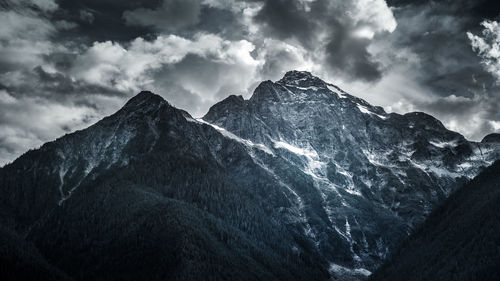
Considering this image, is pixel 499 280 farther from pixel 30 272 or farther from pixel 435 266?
pixel 30 272

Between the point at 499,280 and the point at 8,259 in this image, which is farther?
the point at 8,259

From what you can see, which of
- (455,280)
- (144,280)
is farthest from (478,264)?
(144,280)

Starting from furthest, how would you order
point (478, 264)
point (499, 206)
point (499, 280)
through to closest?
point (499, 206), point (478, 264), point (499, 280)

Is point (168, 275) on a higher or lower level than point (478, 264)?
lower

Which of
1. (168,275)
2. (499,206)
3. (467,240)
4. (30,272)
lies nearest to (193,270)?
(168,275)

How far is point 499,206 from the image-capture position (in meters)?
195

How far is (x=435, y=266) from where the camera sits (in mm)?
197125

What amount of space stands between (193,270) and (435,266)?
98825 mm

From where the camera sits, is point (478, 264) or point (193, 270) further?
point (193, 270)

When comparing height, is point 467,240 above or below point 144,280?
above

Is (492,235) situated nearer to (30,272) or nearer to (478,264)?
(478,264)

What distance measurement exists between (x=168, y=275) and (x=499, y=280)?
12068 cm

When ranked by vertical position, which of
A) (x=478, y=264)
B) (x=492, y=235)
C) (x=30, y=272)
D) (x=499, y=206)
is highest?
(x=499, y=206)

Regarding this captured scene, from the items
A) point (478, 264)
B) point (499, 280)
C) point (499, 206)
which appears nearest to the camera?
point (499, 280)
